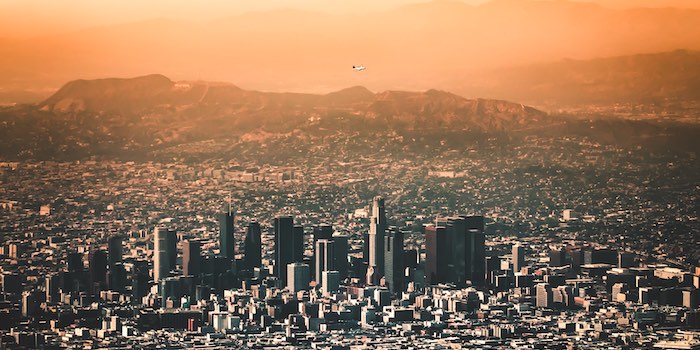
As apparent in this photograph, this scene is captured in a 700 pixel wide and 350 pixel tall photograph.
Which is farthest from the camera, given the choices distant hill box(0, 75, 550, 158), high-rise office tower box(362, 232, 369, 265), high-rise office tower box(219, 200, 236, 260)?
distant hill box(0, 75, 550, 158)

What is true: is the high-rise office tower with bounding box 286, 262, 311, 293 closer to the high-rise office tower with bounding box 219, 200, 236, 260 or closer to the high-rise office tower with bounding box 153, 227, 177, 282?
the high-rise office tower with bounding box 219, 200, 236, 260

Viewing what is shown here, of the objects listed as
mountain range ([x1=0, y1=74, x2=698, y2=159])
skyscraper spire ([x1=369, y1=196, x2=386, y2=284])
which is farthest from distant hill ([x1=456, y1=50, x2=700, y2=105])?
skyscraper spire ([x1=369, y1=196, x2=386, y2=284])

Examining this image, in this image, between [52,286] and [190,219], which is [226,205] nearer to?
[190,219]

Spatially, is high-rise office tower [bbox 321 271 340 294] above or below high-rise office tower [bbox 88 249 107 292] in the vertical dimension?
below

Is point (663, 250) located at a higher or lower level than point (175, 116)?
lower

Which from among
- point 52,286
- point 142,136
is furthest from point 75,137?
point 52,286

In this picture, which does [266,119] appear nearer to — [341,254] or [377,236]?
[377,236]
